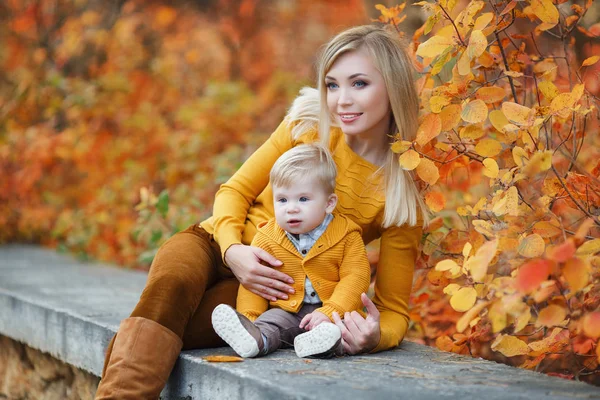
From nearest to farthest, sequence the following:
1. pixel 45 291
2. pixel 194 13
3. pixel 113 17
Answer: pixel 45 291 → pixel 113 17 → pixel 194 13

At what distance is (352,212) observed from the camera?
260 cm

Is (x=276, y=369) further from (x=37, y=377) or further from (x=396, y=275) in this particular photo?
(x=37, y=377)

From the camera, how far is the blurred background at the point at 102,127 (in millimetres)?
5730

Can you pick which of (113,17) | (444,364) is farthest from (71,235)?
(444,364)

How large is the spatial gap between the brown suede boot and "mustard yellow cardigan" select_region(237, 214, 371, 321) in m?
0.30

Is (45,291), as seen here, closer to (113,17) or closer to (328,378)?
(328,378)

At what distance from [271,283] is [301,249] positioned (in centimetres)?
14

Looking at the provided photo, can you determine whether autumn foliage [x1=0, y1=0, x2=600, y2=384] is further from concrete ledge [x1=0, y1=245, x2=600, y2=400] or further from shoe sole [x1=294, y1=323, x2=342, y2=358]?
shoe sole [x1=294, y1=323, x2=342, y2=358]

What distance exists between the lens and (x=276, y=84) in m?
8.78

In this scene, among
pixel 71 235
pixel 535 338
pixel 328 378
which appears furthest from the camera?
pixel 71 235

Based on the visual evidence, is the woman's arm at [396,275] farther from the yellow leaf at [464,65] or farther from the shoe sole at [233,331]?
the yellow leaf at [464,65]

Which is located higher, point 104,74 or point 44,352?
point 104,74

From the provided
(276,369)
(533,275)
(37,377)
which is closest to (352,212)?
(276,369)

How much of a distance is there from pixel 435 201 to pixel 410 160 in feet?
0.76
